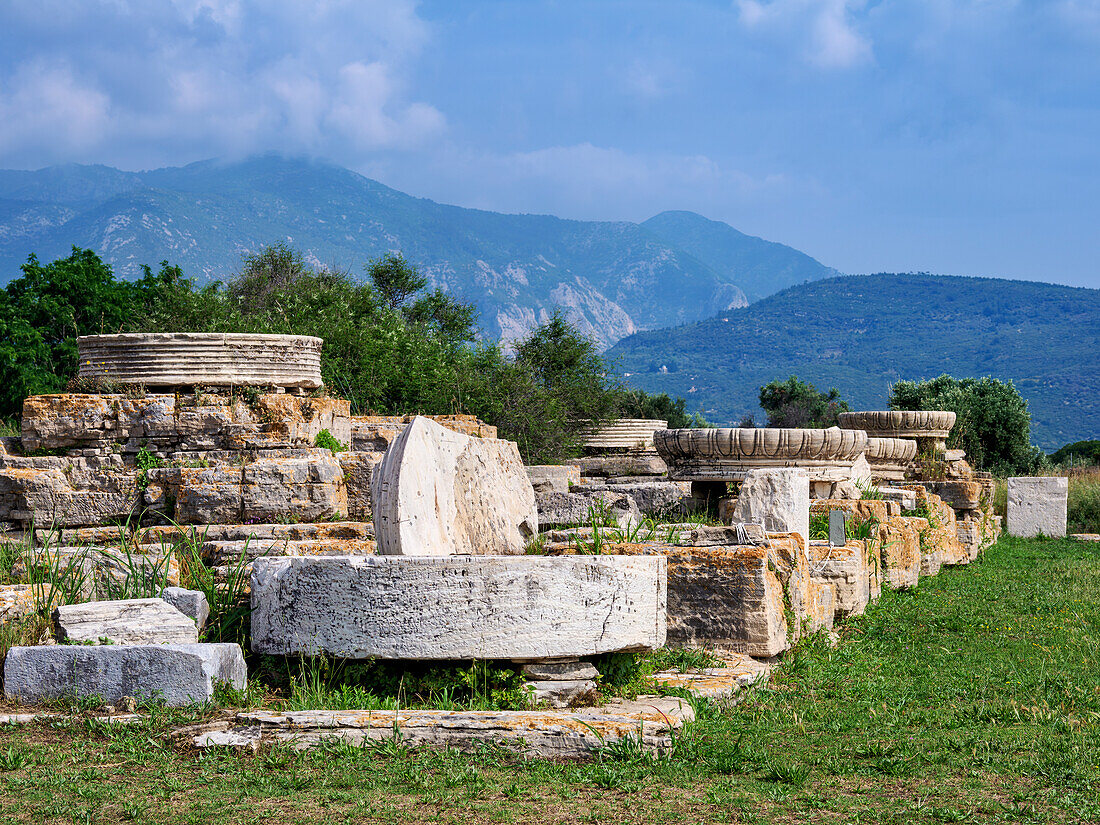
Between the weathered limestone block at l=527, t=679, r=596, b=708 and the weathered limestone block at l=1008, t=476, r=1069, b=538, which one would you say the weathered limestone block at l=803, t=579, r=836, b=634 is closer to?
the weathered limestone block at l=527, t=679, r=596, b=708

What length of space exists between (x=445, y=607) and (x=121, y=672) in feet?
5.38

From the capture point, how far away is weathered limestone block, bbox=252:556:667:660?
5.03 metres

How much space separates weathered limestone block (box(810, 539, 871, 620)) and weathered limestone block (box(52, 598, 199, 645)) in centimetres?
495

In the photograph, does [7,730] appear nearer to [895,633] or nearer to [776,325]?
[895,633]

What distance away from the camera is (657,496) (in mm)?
10312

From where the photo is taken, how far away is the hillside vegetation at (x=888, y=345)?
110m

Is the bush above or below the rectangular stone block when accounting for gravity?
above

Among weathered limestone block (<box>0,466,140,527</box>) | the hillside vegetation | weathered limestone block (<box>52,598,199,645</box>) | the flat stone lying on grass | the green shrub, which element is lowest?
the flat stone lying on grass

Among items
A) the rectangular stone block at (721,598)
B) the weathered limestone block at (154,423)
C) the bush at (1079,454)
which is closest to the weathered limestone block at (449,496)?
the rectangular stone block at (721,598)

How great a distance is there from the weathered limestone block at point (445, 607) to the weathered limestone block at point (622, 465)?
14.4 meters

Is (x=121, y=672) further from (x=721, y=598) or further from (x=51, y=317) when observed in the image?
(x=51, y=317)

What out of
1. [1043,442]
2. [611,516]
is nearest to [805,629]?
[611,516]

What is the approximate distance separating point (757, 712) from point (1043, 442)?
321 ft

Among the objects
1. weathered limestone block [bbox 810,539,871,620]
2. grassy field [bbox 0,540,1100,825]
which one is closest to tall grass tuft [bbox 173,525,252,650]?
grassy field [bbox 0,540,1100,825]
